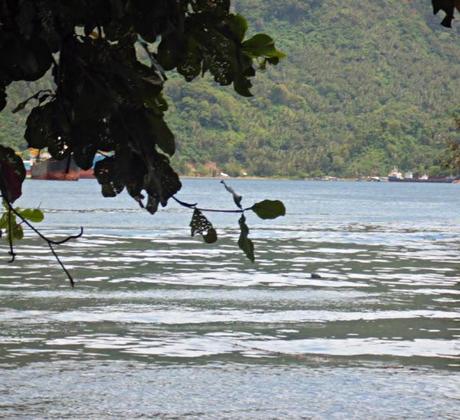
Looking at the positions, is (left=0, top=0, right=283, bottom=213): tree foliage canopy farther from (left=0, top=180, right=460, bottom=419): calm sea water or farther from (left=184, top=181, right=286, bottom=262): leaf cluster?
(left=0, top=180, right=460, bottom=419): calm sea water

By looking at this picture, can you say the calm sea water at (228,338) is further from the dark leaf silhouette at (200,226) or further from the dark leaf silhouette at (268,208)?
the dark leaf silhouette at (268,208)

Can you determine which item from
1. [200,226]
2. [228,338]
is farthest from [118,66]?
[228,338]

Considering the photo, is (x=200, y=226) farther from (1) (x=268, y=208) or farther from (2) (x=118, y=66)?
(2) (x=118, y=66)

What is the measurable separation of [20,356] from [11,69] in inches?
426

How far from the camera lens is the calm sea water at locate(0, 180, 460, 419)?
10.9m

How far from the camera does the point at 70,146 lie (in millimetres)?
3078

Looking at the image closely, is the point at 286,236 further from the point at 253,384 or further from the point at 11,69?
the point at 11,69

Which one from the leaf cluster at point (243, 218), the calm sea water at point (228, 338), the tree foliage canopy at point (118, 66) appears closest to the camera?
the tree foliage canopy at point (118, 66)

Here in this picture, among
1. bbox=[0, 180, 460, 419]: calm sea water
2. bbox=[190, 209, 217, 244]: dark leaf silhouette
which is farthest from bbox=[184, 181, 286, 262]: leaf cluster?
bbox=[0, 180, 460, 419]: calm sea water

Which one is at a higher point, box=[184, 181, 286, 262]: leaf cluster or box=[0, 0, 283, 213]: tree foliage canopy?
box=[0, 0, 283, 213]: tree foliage canopy

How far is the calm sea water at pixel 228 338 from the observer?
10.9 meters

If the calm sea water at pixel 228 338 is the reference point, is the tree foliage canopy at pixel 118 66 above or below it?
above

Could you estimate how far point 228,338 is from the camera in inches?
605

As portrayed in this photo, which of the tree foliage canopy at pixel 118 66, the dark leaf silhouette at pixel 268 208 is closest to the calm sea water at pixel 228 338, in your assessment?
the tree foliage canopy at pixel 118 66
